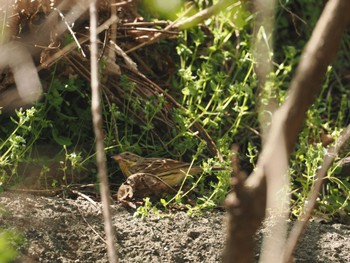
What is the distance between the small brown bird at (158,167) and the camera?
172 inches

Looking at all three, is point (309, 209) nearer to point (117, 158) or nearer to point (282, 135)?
point (282, 135)

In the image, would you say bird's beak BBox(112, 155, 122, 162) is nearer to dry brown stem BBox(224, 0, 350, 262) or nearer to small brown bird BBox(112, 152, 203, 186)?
small brown bird BBox(112, 152, 203, 186)

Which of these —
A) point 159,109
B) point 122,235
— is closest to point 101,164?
point 122,235

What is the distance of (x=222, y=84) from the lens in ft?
16.5

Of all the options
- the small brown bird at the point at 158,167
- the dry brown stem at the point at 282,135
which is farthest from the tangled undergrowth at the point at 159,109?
the dry brown stem at the point at 282,135

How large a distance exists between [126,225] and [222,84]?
149 cm

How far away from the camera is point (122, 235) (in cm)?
376

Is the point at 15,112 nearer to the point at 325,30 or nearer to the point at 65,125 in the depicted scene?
the point at 65,125

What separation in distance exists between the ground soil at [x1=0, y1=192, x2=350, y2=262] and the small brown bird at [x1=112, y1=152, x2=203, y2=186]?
37 cm

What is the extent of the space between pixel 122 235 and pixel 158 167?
744 mm

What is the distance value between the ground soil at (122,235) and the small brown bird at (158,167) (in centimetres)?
37

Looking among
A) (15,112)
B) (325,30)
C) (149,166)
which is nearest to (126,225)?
(149,166)

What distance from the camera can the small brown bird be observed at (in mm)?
4371

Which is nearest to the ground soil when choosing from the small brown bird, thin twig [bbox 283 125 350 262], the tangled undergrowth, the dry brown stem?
the tangled undergrowth
